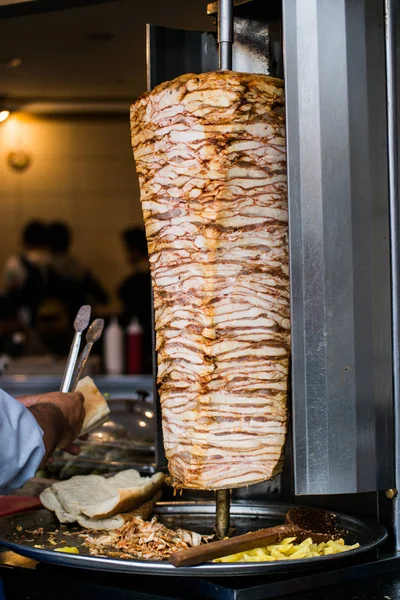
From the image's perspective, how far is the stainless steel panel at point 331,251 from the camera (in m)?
1.67

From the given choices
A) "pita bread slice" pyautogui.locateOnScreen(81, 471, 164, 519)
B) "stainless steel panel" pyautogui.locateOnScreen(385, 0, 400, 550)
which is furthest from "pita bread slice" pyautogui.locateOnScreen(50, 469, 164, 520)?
"stainless steel panel" pyautogui.locateOnScreen(385, 0, 400, 550)

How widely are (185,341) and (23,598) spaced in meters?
0.58

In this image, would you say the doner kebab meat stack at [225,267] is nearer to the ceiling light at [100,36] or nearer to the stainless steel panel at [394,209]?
the stainless steel panel at [394,209]

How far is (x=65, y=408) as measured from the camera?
191 cm

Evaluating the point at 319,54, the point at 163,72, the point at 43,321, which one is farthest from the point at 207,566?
the point at 43,321

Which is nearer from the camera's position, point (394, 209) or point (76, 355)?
point (394, 209)

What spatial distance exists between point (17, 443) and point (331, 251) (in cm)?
69

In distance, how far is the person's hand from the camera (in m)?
1.87

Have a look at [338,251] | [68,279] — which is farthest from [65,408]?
[68,279]

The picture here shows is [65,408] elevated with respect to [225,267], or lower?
lower

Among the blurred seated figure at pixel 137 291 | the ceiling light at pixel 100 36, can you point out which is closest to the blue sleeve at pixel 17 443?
the ceiling light at pixel 100 36

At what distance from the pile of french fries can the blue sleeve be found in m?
0.40

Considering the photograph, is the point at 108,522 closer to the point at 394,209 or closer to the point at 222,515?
the point at 222,515

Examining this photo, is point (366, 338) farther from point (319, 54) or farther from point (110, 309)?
point (110, 309)
